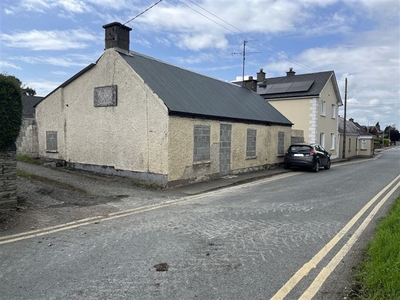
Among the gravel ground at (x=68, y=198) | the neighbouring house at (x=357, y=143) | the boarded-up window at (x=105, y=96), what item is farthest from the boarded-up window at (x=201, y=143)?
the neighbouring house at (x=357, y=143)

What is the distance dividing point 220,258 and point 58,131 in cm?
1279

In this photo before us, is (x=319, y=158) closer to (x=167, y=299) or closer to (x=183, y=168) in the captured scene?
(x=183, y=168)

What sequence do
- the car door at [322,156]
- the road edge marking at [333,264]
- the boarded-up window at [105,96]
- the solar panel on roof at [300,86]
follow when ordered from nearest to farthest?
the road edge marking at [333,264] → the boarded-up window at [105,96] → the car door at [322,156] → the solar panel on roof at [300,86]

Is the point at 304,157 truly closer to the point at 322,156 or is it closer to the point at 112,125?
the point at 322,156

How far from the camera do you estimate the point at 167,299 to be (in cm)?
357

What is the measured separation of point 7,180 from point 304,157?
49.8 feet

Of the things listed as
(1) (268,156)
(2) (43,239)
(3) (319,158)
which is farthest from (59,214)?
(3) (319,158)

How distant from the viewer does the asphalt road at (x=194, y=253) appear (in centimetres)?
383

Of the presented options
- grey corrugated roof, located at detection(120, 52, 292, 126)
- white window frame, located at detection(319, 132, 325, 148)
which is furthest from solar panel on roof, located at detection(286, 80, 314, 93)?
grey corrugated roof, located at detection(120, 52, 292, 126)

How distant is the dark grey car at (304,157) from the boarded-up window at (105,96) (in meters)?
10.8

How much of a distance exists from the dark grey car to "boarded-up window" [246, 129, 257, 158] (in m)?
2.94

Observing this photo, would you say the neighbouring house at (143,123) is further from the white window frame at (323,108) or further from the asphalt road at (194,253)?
the white window frame at (323,108)

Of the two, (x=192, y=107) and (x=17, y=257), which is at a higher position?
(x=192, y=107)

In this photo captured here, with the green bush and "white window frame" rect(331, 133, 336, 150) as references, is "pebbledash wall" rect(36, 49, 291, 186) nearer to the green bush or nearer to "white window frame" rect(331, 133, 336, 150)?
the green bush
